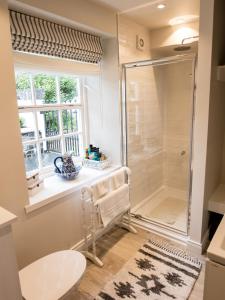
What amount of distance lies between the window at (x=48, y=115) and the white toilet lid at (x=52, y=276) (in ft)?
3.05

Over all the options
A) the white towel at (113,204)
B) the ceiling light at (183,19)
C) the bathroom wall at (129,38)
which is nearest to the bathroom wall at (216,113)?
the ceiling light at (183,19)

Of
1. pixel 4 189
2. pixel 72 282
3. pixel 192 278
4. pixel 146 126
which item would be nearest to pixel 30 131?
pixel 4 189

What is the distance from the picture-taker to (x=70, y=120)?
2.50 metres

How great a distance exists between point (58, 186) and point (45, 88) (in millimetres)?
981

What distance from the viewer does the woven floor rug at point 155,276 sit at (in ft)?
5.68

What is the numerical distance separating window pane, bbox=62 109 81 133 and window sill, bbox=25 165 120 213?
1.57ft

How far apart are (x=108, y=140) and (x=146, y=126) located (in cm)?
70

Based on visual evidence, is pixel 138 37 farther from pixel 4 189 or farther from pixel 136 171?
pixel 4 189

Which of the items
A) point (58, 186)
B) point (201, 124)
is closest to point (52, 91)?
point (58, 186)

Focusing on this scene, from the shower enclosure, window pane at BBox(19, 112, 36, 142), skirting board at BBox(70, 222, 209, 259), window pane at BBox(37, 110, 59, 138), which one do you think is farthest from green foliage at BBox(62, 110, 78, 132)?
skirting board at BBox(70, 222, 209, 259)

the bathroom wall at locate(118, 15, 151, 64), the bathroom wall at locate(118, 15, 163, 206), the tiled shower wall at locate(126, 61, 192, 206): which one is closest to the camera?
the bathroom wall at locate(118, 15, 151, 64)

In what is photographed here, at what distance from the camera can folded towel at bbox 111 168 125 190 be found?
7.30 ft

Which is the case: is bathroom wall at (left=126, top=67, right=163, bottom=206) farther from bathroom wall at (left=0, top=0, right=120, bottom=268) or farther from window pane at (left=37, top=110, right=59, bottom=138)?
window pane at (left=37, top=110, right=59, bottom=138)

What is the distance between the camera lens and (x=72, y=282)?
1377 mm
